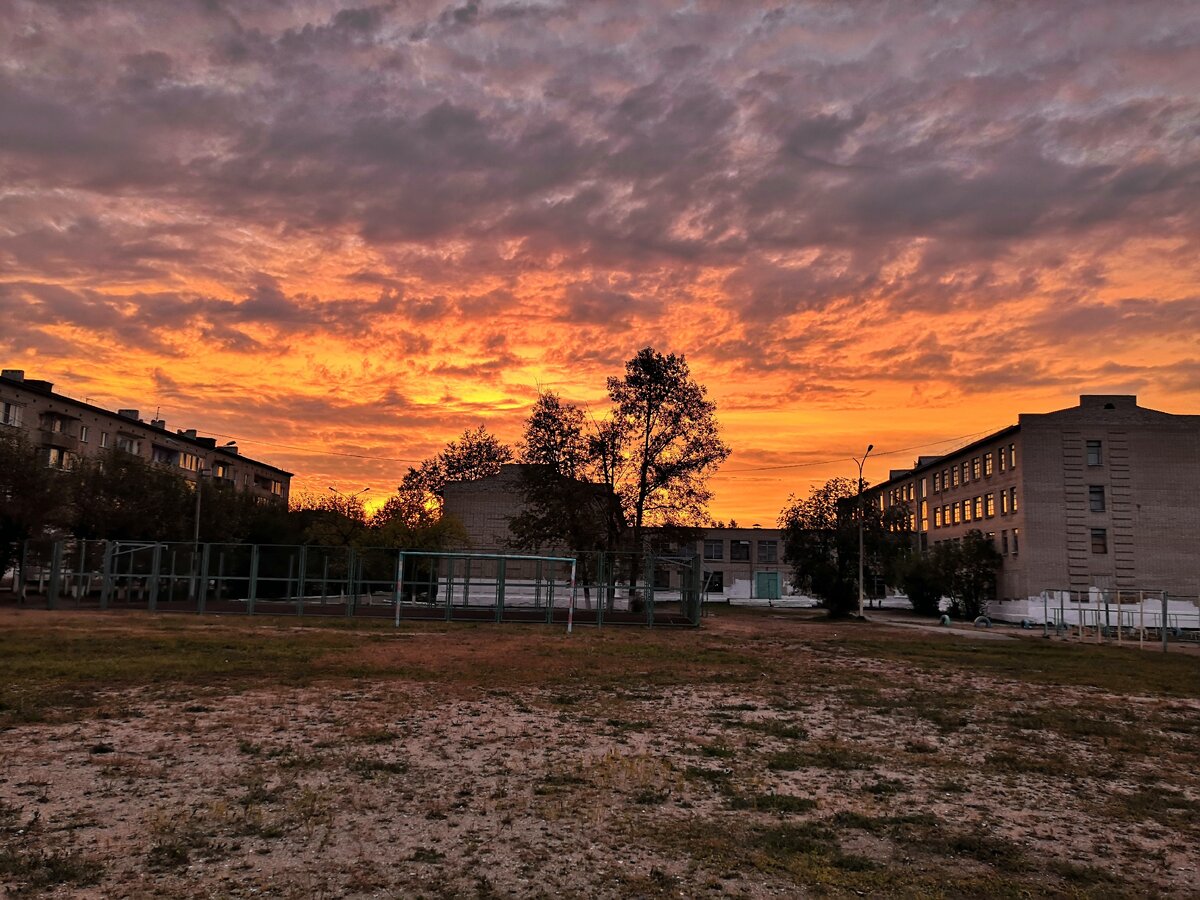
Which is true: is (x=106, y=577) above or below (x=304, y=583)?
above

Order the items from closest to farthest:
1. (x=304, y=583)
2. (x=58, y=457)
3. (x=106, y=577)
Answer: (x=106, y=577), (x=304, y=583), (x=58, y=457)

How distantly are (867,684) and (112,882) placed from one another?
14.2 m

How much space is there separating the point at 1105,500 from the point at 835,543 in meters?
20.6

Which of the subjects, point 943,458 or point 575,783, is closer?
point 575,783

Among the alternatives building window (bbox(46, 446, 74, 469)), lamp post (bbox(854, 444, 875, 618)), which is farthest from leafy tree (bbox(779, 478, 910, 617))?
building window (bbox(46, 446, 74, 469))

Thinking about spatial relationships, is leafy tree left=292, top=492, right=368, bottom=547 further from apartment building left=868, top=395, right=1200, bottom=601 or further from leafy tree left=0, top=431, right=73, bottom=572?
apartment building left=868, top=395, right=1200, bottom=601

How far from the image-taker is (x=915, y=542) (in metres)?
85.8

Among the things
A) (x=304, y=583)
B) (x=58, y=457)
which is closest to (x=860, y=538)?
(x=304, y=583)

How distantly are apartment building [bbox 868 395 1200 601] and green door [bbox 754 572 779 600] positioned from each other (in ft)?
97.8

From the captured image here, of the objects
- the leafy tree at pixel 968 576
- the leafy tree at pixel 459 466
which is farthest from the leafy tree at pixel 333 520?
the leafy tree at pixel 968 576

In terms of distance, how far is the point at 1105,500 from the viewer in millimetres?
59281

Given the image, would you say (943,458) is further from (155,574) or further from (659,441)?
(155,574)

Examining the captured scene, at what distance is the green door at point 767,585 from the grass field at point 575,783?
2836 inches

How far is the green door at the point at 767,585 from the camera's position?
89000 millimetres
